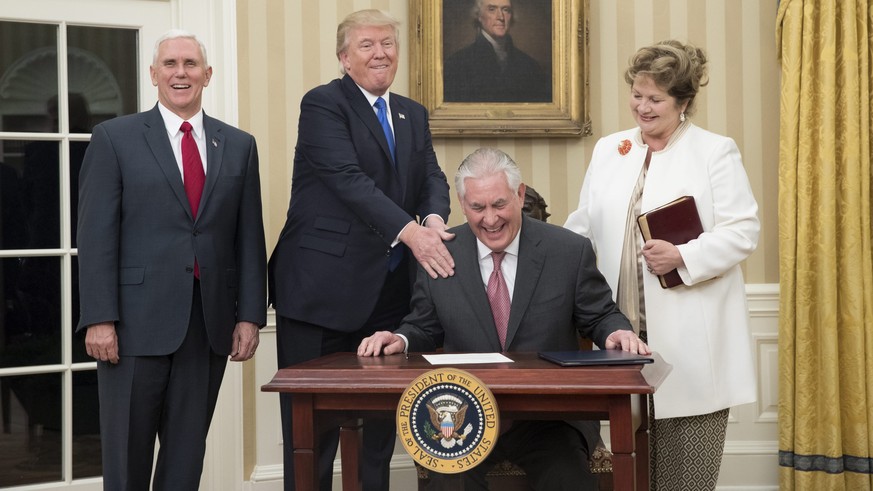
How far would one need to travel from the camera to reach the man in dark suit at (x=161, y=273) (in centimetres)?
308

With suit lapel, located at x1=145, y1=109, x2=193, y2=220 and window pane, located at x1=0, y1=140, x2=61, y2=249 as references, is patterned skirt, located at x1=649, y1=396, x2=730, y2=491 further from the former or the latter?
window pane, located at x1=0, y1=140, x2=61, y2=249

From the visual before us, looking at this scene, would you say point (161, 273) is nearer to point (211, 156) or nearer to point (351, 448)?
point (211, 156)

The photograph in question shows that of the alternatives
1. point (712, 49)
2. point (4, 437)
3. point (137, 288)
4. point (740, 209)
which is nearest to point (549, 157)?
point (712, 49)

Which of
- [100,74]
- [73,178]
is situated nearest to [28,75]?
[100,74]

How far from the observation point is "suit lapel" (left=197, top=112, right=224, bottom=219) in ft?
10.5

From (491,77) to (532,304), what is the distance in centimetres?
200

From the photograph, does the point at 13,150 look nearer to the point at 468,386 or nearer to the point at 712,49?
the point at 468,386

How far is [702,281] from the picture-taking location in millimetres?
3168

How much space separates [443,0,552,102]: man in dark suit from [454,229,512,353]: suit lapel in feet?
5.59

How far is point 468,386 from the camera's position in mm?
2340

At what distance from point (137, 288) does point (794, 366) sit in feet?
10.1

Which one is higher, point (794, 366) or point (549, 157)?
point (549, 157)

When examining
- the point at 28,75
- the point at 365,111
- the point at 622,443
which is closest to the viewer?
the point at 622,443

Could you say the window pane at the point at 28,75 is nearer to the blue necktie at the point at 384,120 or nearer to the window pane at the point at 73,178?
the window pane at the point at 73,178
